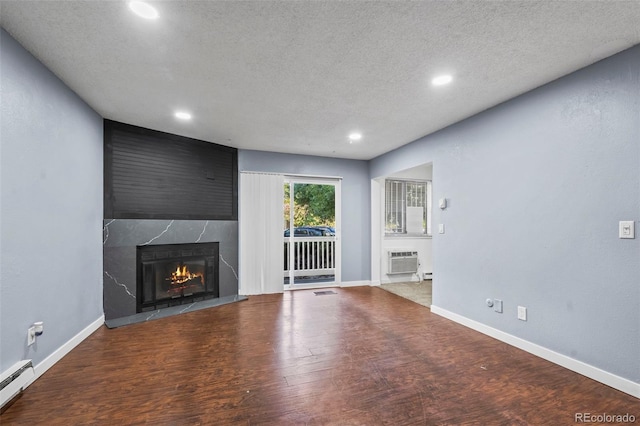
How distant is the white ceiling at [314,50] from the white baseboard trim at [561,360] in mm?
2353

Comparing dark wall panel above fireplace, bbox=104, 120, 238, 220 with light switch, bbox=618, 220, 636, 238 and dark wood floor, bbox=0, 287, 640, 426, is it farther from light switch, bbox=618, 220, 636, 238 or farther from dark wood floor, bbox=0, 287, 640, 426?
light switch, bbox=618, 220, 636, 238

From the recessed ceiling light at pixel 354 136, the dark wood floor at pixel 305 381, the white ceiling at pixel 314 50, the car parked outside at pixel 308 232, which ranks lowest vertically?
the dark wood floor at pixel 305 381

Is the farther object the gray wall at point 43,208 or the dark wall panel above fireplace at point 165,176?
the dark wall panel above fireplace at point 165,176

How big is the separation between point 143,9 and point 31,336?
2415mm

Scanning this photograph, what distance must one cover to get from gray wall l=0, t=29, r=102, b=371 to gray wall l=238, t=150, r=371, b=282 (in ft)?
10.4

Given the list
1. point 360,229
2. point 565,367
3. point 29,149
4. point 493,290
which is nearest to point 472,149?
point 493,290

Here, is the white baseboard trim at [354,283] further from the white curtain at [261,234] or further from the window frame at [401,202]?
the white curtain at [261,234]

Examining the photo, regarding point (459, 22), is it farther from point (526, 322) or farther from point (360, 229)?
point (360, 229)

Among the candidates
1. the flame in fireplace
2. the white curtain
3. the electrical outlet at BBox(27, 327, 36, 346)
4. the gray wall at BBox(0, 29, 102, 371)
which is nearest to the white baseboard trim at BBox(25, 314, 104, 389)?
the gray wall at BBox(0, 29, 102, 371)

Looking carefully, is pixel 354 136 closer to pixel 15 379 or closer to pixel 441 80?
pixel 441 80

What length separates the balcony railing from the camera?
5703 mm

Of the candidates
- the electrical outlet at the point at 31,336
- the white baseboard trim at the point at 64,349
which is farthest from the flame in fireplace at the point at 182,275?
the electrical outlet at the point at 31,336

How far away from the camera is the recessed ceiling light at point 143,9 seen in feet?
5.37

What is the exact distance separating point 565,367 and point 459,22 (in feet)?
9.14
